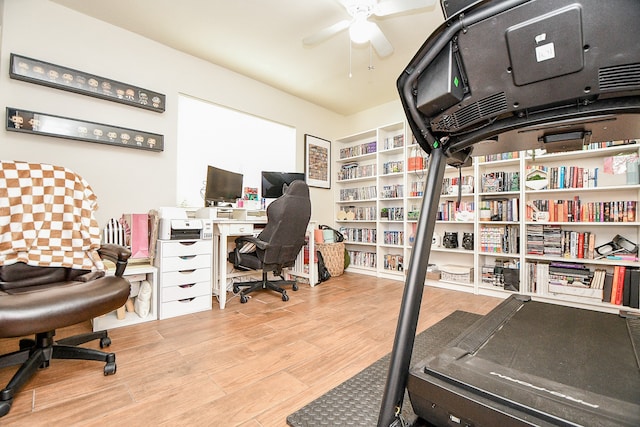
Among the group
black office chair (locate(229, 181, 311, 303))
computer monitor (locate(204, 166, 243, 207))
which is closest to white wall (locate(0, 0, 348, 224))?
computer monitor (locate(204, 166, 243, 207))

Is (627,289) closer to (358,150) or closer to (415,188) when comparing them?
(415,188)

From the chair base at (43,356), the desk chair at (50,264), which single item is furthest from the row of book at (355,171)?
the chair base at (43,356)

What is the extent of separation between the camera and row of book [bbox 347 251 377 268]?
415 cm

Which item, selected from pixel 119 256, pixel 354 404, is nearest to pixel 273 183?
pixel 119 256

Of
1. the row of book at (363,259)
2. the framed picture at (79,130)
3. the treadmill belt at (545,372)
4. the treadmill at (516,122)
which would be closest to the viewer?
the treadmill at (516,122)

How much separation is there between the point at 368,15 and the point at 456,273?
274 cm

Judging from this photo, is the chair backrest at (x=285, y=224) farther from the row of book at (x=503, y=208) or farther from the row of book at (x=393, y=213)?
the row of book at (x=503, y=208)

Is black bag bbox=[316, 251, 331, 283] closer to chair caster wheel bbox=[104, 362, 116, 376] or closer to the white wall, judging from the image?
the white wall

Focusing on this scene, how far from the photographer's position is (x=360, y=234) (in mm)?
4352

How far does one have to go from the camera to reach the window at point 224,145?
3.08 meters

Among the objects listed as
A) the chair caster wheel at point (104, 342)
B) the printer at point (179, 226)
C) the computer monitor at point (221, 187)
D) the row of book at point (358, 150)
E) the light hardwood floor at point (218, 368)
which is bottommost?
the light hardwood floor at point (218, 368)

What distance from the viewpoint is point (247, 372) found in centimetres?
146

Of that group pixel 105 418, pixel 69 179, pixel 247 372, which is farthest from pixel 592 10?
pixel 69 179

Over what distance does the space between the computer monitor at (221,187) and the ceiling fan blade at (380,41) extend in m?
1.85
